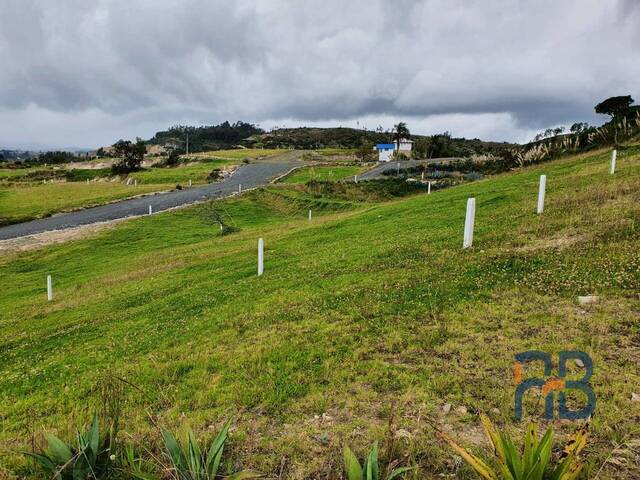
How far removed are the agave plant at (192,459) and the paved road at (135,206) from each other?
169ft

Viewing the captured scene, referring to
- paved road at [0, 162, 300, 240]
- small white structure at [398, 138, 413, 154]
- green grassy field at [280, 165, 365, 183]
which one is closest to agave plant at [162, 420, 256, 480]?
paved road at [0, 162, 300, 240]

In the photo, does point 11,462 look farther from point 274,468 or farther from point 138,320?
point 138,320

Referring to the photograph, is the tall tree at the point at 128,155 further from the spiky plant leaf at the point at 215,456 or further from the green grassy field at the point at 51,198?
the spiky plant leaf at the point at 215,456

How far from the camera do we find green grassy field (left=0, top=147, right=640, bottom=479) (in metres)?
5.14

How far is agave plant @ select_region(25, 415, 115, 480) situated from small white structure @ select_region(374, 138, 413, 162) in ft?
386

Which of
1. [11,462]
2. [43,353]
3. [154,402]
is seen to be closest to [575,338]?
[154,402]

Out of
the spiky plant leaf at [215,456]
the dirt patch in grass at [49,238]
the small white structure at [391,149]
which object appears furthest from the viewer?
the small white structure at [391,149]

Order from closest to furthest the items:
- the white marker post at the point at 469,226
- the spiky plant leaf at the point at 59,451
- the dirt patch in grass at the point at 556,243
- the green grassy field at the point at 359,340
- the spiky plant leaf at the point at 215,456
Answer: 1. the spiky plant leaf at the point at 215,456
2. the spiky plant leaf at the point at 59,451
3. the green grassy field at the point at 359,340
4. the dirt patch in grass at the point at 556,243
5. the white marker post at the point at 469,226

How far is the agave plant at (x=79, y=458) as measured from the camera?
14.0 feet

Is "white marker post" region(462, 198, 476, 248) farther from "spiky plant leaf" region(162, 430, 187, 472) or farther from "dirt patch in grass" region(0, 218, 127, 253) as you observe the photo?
"dirt patch in grass" region(0, 218, 127, 253)

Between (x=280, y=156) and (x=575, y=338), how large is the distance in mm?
131657

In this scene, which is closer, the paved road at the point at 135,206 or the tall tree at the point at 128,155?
the paved road at the point at 135,206

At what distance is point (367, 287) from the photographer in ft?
38.4

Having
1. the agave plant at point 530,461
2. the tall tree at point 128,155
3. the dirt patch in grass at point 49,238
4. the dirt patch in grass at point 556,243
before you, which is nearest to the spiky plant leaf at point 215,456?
the agave plant at point 530,461
